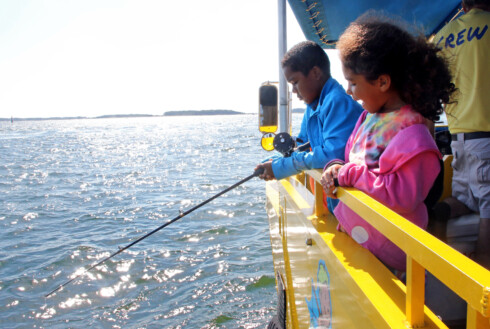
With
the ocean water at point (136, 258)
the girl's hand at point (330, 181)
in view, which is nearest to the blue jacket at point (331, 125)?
the girl's hand at point (330, 181)

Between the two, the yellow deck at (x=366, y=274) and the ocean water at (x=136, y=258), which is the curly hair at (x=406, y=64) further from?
the ocean water at (x=136, y=258)

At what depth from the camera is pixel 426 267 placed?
84 centimetres

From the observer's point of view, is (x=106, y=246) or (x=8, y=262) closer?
(x=8, y=262)

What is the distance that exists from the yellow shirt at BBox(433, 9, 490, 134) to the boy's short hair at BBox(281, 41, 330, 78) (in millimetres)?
627

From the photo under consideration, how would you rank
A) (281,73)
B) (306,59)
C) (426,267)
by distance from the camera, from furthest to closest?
1. (281,73)
2. (306,59)
3. (426,267)

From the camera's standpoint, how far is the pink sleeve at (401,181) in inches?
53.2

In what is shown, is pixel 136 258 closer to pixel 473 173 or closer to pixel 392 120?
pixel 473 173

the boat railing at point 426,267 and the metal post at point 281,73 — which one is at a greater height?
the metal post at point 281,73

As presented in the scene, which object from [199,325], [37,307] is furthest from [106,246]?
[199,325]

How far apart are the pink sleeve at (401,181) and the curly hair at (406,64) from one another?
0.71ft

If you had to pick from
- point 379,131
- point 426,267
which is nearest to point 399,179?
point 379,131

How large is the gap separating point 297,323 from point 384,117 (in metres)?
1.47

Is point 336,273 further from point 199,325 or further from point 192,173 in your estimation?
point 192,173

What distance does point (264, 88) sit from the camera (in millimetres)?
3371
